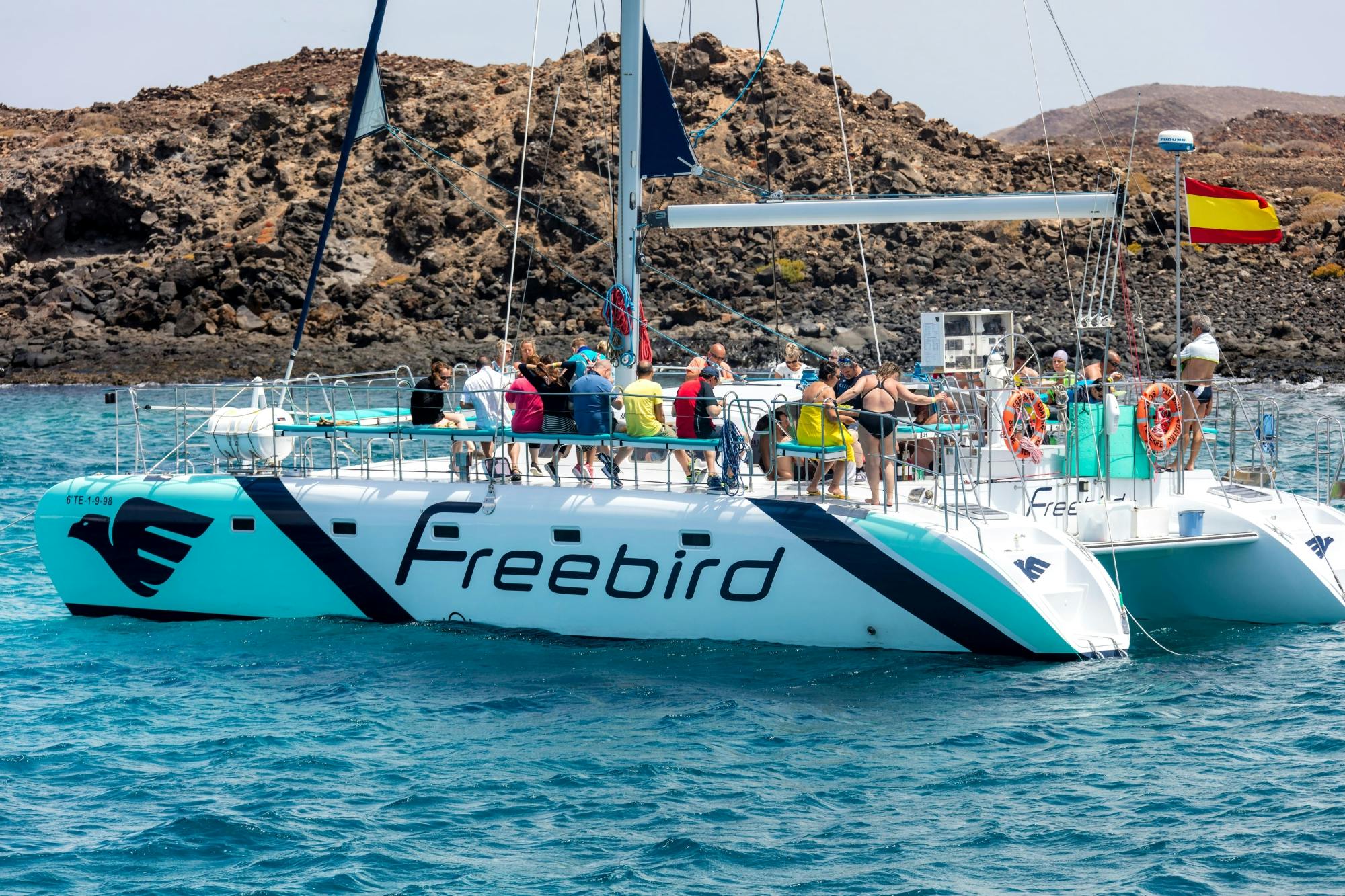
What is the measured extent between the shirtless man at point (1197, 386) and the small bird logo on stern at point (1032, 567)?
275 cm

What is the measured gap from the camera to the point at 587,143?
69.6m

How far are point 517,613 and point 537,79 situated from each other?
69030 mm

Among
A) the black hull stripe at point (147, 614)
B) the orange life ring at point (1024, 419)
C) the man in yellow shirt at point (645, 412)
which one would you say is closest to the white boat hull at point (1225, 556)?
the orange life ring at point (1024, 419)

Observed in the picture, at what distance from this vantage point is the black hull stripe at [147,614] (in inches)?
561

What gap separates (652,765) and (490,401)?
509cm

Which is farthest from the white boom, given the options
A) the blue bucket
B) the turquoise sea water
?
the turquoise sea water

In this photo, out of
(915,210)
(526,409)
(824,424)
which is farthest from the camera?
(915,210)

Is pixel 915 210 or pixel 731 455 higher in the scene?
pixel 915 210

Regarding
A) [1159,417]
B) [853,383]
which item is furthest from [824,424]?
[1159,417]

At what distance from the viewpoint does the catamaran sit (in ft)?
39.1

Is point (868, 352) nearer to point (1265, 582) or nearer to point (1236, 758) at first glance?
point (1265, 582)

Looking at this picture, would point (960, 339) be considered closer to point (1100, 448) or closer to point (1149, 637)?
point (1100, 448)

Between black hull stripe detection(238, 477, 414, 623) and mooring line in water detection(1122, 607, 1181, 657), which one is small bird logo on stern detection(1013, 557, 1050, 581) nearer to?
mooring line in water detection(1122, 607, 1181, 657)

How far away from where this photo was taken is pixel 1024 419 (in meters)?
13.7
